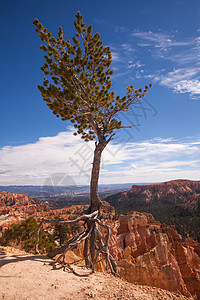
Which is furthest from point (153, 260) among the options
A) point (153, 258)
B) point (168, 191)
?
point (168, 191)

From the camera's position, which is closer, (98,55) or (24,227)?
(98,55)

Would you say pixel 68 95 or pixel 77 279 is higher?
pixel 68 95

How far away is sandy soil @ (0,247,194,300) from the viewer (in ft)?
10.1

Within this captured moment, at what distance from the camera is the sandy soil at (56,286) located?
10.1 feet

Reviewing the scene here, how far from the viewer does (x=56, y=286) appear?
11.0ft

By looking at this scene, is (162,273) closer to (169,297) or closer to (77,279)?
(169,297)

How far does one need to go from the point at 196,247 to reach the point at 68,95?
3635 centimetres

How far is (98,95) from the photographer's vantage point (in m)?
6.25

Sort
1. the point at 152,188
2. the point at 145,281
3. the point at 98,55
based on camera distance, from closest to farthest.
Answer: the point at 98,55
the point at 145,281
the point at 152,188

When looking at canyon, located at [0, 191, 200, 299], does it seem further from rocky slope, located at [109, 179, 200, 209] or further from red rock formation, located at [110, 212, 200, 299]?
rocky slope, located at [109, 179, 200, 209]

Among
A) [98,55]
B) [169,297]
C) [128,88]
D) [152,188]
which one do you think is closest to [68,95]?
[98,55]

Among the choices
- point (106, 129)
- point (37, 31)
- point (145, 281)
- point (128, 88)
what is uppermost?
point (37, 31)

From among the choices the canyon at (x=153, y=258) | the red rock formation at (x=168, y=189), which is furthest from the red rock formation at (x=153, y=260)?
the red rock formation at (x=168, y=189)

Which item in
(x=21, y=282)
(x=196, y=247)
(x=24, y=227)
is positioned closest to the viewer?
(x=21, y=282)
